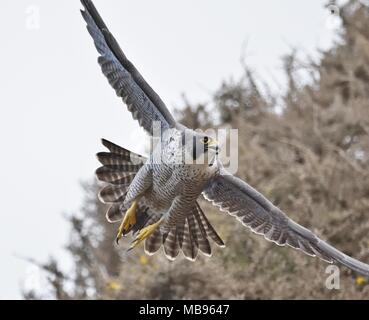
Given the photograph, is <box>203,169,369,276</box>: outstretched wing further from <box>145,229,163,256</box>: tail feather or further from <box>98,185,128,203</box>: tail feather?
<box>98,185,128,203</box>: tail feather

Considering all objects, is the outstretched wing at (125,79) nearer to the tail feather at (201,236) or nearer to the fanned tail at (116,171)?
the fanned tail at (116,171)

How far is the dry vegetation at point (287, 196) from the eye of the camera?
1071 centimetres

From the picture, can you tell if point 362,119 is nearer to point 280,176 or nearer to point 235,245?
point 280,176

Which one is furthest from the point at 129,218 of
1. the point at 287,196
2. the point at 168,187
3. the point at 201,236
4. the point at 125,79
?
the point at 287,196

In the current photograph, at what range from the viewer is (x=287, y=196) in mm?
11969

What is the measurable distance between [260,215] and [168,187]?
119 centimetres

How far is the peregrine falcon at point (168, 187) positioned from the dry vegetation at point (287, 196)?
6.57 ft

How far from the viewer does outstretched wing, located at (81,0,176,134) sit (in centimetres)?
746

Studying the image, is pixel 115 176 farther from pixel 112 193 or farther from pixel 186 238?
pixel 186 238

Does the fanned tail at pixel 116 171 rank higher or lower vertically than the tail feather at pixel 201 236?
higher

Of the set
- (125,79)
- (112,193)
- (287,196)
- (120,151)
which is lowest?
(112,193)

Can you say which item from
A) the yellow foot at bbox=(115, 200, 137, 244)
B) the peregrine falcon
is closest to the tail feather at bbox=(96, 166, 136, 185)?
the peregrine falcon

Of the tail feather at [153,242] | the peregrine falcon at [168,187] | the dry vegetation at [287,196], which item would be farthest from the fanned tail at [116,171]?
the dry vegetation at [287,196]
